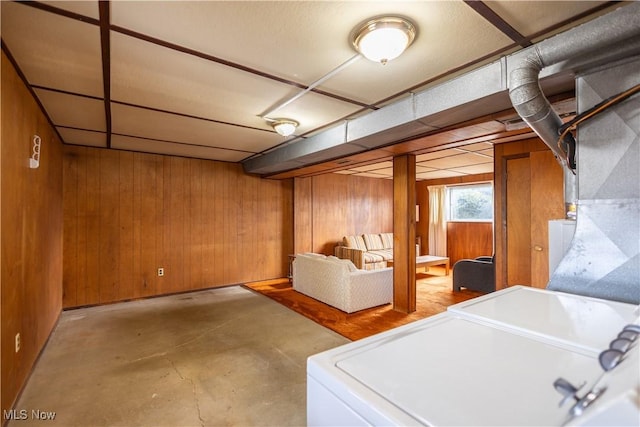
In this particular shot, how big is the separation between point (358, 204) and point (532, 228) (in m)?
4.30

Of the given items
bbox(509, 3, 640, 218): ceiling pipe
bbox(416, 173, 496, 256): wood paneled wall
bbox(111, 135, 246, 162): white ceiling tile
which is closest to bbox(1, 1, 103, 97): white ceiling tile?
bbox(111, 135, 246, 162): white ceiling tile

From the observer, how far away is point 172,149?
447 cm

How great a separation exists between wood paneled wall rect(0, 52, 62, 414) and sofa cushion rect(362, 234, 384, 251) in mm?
5406

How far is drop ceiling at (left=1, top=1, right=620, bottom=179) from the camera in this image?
1462 millimetres

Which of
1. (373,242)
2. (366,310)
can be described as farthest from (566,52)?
(373,242)

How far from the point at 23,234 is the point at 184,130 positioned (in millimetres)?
1807

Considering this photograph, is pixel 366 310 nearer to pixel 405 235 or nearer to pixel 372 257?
pixel 405 235

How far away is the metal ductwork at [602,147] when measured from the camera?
135 centimetres

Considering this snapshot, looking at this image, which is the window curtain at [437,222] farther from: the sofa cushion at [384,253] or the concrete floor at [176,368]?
the concrete floor at [176,368]

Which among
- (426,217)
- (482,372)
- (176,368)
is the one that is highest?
(426,217)

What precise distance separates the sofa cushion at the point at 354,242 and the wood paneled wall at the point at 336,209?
0.35 metres

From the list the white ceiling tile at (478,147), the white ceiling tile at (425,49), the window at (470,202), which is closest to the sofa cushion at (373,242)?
the window at (470,202)

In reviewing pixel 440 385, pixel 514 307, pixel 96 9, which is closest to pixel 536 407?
pixel 440 385

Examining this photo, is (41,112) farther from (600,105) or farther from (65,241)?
(600,105)
